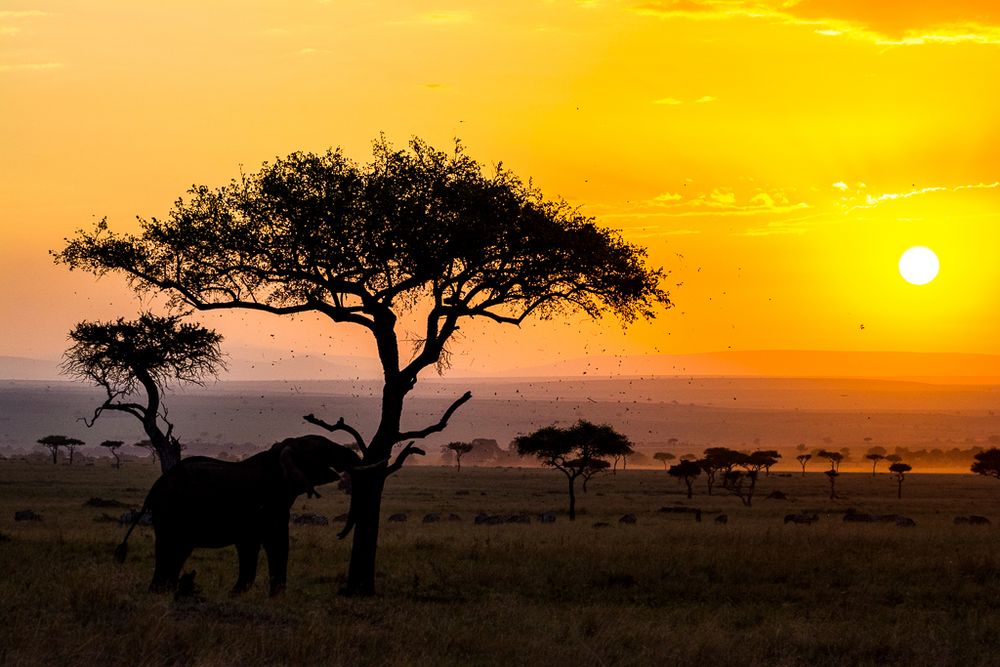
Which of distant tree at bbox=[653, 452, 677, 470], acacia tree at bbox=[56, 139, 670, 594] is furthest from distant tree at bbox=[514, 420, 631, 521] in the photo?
distant tree at bbox=[653, 452, 677, 470]

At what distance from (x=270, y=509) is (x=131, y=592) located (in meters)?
3.50

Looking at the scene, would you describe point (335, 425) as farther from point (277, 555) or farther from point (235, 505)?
point (235, 505)

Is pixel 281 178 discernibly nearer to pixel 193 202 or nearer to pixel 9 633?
pixel 193 202

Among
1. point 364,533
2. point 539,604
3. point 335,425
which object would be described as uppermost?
point 335,425

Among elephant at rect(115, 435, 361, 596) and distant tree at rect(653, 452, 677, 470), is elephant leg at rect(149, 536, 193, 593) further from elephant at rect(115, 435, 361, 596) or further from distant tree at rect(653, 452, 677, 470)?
distant tree at rect(653, 452, 677, 470)

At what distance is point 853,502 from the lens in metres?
79.7

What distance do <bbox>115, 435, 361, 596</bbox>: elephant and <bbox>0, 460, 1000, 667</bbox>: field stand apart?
835 millimetres

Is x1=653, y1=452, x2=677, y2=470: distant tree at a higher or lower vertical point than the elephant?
lower

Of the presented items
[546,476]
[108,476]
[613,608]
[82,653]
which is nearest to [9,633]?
[82,653]

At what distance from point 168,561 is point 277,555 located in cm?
191

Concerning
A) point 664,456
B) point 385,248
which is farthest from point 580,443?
point 664,456

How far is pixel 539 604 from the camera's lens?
2091 centimetres

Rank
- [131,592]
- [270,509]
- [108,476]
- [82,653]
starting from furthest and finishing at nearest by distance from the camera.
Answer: [108,476]
[270,509]
[131,592]
[82,653]

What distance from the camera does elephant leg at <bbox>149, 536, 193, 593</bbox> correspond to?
18109 millimetres
